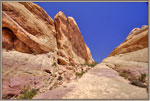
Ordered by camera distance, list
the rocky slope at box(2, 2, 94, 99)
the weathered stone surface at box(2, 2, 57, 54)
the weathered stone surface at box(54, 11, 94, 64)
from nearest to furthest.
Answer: the rocky slope at box(2, 2, 94, 99) → the weathered stone surface at box(2, 2, 57, 54) → the weathered stone surface at box(54, 11, 94, 64)

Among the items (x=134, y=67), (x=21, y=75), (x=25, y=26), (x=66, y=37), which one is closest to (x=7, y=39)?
(x=25, y=26)

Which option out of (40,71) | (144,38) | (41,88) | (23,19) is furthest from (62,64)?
(144,38)

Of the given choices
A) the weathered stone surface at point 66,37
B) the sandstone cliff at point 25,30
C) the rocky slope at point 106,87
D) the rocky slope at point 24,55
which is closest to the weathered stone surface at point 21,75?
the rocky slope at point 24,55

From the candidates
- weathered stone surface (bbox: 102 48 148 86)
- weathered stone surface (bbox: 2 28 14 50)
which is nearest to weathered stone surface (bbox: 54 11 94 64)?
weathered stone surface (bbox: 2 28 14 50)

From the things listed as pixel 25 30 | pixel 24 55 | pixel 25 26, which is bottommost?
pixel 24 55

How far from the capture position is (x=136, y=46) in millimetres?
12094

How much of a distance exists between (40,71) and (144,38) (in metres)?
15.3

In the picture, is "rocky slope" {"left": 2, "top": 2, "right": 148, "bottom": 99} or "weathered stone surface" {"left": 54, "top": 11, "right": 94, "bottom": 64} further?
"weathered stone surface" {"left": 54, "top": 11, "right": 94, "bottom": 64}

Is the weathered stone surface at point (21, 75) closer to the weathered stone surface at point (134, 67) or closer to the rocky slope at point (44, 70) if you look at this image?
the rocky slope at point (44, 70)

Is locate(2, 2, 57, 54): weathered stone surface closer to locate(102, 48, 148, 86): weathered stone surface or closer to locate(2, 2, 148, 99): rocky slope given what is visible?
locate(2, 2, 148, 99): rocky slope

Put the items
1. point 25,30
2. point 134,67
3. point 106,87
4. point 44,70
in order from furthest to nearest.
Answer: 1. point 25,30
2. point 44,70
3. point 134,67
4. point 106,87

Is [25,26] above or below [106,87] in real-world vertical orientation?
above

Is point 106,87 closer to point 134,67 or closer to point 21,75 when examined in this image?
point 134,67

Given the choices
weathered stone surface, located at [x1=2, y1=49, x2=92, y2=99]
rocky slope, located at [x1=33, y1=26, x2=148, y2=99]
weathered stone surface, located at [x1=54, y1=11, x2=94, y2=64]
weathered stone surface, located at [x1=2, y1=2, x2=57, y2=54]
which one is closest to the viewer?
rocky slope, located at [x1=33, y1=26, x2=148, y2=99]
